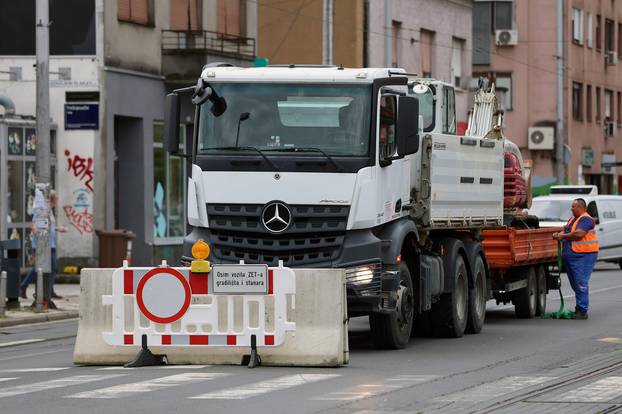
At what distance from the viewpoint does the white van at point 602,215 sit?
3869 cm

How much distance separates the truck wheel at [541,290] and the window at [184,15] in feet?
49.9

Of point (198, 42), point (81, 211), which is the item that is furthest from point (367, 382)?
point (198, 42)

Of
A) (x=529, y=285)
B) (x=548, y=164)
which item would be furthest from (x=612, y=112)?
(x=529, y=285)

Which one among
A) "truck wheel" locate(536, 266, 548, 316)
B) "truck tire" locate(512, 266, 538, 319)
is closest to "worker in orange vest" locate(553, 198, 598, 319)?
"truck tire" locate(512, 266, 538, 319)

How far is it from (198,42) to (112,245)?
19.9 ft

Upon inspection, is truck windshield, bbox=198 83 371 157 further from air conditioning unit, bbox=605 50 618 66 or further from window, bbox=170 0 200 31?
air conditioning unit, bbox=605 50 618 66

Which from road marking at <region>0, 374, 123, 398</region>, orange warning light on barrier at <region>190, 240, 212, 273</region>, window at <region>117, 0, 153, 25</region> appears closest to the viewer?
road marking at <region>0, 374, 123, 398</region>

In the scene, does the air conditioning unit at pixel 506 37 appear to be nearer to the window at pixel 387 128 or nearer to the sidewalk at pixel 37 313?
the sidewalk at pixel 37 313

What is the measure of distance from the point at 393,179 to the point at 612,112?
194 ft

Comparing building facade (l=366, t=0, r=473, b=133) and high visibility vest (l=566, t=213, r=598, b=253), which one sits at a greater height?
building facade (l=366, t=0, r=473, b=133)

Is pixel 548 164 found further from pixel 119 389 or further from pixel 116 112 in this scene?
pixel 119 389

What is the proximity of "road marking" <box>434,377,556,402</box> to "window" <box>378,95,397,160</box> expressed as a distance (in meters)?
3.65

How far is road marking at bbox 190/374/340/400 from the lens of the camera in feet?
43.4

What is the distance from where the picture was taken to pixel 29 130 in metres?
32.3
